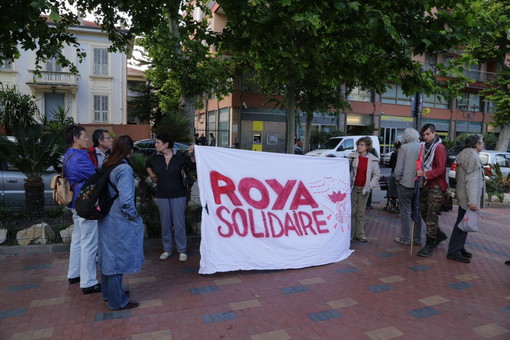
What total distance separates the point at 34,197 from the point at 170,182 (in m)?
3.24

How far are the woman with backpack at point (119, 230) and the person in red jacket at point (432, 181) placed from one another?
4.56 meters

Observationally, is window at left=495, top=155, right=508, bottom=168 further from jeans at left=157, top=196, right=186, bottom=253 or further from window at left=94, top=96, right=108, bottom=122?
window at left=94, top=96, right=108, bottom=122

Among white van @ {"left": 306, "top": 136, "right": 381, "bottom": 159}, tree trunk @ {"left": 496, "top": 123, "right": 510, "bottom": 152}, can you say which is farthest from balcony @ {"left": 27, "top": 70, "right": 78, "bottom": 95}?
tree trunk @ {"left": 496, "top": 123, "right": 510, "bottom": 152}

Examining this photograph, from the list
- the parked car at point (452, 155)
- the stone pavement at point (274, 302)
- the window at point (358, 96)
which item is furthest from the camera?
the window at point (358, 96)

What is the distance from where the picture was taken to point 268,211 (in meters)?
5.20

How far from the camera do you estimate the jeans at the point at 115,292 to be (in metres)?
3.77

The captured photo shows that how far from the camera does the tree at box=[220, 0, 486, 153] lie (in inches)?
205

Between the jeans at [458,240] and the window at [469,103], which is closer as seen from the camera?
the jeans at [458,240]

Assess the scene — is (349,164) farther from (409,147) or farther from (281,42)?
(281,42)

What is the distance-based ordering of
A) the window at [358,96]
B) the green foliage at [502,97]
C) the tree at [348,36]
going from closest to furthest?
the tree at [348,36], the green foliage at [502,97], the window at [358,96]

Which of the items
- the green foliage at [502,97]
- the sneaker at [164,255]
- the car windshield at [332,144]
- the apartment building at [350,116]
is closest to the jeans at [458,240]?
the sneaker at [164,255]

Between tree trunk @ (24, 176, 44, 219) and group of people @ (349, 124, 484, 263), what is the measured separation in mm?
5718

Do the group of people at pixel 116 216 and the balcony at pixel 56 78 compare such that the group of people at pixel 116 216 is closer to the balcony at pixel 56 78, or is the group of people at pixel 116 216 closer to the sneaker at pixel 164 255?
the sneaker at pixel 164 255

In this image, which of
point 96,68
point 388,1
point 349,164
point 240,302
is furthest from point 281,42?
point 96,68
